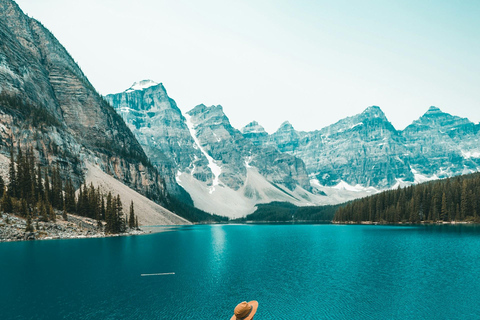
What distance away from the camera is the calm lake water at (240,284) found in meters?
32.3

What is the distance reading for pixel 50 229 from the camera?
89.4 metres

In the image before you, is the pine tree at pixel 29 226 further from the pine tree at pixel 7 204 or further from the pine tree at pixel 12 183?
the pine tree at pixel 12 183

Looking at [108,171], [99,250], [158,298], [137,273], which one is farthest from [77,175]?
[158,298]

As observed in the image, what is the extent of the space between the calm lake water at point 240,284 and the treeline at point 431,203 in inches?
3293

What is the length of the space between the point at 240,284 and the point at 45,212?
73431 mm

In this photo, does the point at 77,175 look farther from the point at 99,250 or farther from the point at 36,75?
the point at 99,250

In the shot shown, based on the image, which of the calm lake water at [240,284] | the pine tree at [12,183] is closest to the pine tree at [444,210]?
the calm lake water at [240,284]

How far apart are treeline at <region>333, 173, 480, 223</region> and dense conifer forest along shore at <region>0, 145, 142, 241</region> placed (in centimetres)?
12596

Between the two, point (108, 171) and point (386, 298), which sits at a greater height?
point (108, 171)

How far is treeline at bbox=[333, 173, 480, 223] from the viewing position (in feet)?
448

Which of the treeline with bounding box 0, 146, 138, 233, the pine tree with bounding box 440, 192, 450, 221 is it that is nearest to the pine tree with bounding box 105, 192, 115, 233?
the treeline with bounding box 0, 146, 138, 233

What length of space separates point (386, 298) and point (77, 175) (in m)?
151

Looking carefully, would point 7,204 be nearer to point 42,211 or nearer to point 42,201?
point 42,211

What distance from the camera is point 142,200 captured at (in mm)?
177125
